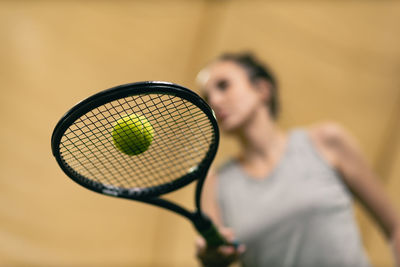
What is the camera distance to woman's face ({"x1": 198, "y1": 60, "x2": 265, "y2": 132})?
92cm

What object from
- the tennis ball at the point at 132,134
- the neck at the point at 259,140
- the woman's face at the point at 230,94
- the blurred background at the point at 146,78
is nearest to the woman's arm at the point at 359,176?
the neck at the point at 259,140

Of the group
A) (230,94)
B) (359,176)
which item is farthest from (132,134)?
(359,176)

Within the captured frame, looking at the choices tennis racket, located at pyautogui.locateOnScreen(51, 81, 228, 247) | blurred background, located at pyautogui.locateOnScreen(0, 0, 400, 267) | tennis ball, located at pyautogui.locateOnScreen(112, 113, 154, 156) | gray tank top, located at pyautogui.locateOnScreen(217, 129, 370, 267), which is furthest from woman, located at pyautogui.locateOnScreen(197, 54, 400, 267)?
blurred background, located at pyautogui.locateOnScreen(0, 0, 400, 267)

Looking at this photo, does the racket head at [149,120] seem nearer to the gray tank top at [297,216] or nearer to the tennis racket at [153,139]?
the tennis racket at [153,139]

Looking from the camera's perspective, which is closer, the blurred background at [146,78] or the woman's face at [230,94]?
the woman's face at [230,94]

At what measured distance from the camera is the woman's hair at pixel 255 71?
1.05 meters

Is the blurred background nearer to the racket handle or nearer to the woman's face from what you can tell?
the woman's face

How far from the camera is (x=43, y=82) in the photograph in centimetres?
141

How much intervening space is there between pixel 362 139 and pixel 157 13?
1.32 m

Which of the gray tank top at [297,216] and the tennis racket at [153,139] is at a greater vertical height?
the tennis racket at [153,139]

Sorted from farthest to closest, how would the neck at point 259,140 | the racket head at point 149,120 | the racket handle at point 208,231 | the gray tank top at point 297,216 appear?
1. the neck at point 259,140
2. the gray tank top at point 297,216
3. the racket handle at point 208,231
4. the racket head at point 149,120

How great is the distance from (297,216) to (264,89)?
0.44 metres

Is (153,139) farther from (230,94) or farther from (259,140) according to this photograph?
(259,140)

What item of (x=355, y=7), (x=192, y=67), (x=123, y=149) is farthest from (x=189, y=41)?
(x=123, y=149)
